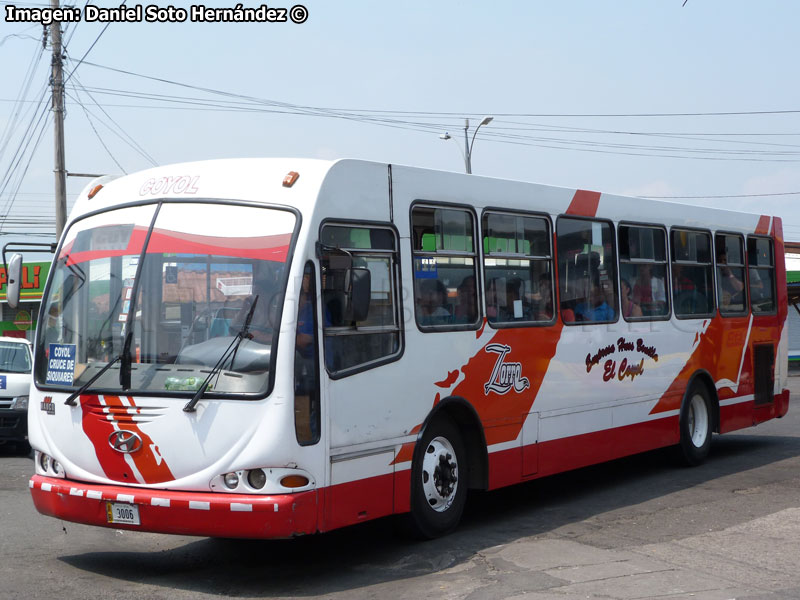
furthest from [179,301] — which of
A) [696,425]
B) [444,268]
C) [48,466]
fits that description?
[696,425]

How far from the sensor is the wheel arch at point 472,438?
331 inches

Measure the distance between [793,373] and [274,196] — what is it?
2956 centimetres

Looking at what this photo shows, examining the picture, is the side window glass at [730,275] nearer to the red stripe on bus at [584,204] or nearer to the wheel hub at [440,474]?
the red stripe on bus at [584,204]

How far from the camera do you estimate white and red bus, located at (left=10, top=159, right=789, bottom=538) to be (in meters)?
6.70

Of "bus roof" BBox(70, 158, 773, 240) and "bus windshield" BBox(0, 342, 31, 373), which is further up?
"bus roof" BBox(70, 158, 773, 240)

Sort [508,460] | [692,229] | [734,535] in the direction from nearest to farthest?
[734,535], [508,460], [692,229]

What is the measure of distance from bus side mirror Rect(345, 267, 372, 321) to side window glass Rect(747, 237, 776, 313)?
7.89 m

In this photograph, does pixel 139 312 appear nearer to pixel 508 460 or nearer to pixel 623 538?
pixel 508 460

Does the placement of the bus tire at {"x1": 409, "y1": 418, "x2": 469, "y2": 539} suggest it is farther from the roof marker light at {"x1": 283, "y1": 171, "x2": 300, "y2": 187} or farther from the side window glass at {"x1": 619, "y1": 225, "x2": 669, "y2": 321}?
the side window glass at {"x1": 619, "y1": 225, "x2": 669, "y2": 321}

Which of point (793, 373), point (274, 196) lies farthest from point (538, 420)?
point (793, 373)

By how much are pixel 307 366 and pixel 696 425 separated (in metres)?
6.93

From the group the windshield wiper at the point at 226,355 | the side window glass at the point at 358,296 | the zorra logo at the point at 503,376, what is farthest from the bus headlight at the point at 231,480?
the zorra logo at the point at 503,376

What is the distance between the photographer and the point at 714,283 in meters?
12.6

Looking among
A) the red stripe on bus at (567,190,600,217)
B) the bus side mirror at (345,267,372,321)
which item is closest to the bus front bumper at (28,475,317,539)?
the bus side mirror at (345,267,372,321)
